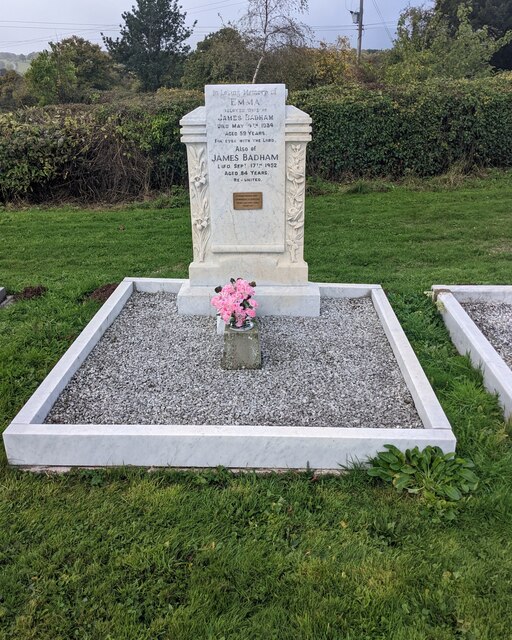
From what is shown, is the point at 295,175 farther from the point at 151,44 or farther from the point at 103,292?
the point at 151,44

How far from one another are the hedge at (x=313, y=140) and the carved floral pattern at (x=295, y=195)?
6498mm

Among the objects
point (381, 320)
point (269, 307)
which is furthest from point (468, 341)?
point (269, 307)

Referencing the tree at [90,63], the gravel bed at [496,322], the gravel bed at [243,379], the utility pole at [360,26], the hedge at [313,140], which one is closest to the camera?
the gravel bed at [243,379]

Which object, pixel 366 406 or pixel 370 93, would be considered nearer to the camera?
pixel 366 406

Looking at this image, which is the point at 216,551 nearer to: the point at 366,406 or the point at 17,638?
the point at 17,638

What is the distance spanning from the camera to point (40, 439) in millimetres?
3424

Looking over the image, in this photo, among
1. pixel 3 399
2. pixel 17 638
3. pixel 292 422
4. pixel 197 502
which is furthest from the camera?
pixel 3 399

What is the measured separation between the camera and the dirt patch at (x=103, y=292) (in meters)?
6.20

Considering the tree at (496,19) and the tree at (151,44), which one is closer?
the tree at (496,19)

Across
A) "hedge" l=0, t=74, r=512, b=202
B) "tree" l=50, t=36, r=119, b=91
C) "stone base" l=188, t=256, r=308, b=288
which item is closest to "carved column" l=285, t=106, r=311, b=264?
"stone base" l=188, t=256, r=308, b=288

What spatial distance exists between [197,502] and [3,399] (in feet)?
6.44

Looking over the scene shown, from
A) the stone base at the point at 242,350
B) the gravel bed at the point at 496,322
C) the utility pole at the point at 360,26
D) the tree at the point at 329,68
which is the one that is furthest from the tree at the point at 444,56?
Answer: the stone base at the point at 242,350

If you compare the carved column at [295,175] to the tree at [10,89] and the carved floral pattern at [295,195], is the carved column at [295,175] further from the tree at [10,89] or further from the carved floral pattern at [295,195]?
the tree at [10,89]

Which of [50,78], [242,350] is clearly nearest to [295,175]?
[242,350]
